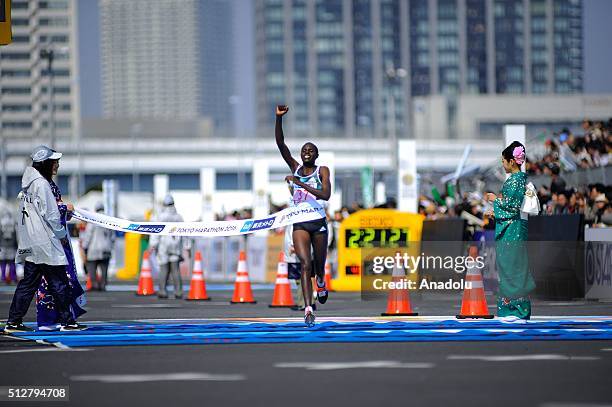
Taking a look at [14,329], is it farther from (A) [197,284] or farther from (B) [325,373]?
(A) [197,284]

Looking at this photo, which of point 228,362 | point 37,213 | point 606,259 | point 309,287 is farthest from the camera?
point 606,259

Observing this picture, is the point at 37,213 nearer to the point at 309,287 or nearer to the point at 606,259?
the point at 309,287

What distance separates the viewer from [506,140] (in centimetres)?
2414

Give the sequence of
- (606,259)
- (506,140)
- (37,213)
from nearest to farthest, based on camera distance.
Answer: (37,213), (606,259), (506,140)

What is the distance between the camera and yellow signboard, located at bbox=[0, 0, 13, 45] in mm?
14449

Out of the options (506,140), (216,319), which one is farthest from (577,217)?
(216,319)

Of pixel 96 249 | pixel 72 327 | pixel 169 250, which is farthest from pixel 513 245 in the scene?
pixel 96 249

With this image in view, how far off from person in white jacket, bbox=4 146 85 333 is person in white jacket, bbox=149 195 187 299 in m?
9.41

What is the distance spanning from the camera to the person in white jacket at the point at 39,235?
44.2ft


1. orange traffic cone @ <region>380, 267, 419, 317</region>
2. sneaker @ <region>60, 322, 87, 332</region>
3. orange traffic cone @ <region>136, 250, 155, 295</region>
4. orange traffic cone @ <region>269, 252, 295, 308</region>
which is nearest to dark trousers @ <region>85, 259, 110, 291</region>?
orange traffic cone @ <region>136, 250, 155, 295</region>

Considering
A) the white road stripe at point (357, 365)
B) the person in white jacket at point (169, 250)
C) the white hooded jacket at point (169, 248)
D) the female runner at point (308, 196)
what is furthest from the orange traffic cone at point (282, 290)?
the white road stripe at point (357, 365)

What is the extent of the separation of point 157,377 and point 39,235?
4097 mm

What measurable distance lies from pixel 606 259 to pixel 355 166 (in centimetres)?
9986

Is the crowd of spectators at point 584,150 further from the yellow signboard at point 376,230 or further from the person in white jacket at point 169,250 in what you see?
the person in white jacket at point 169,250
